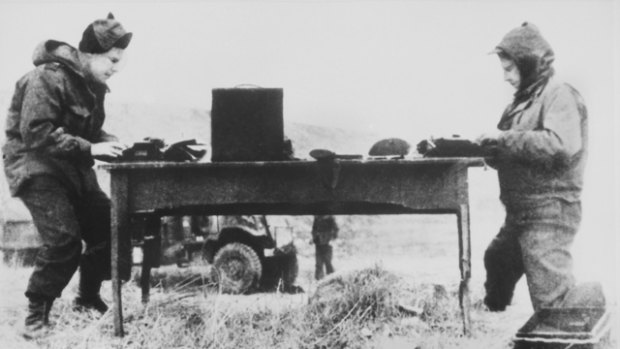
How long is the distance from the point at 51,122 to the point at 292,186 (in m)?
1.57

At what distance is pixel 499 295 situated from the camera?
4680 millimetres

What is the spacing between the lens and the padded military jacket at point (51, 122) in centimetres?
402

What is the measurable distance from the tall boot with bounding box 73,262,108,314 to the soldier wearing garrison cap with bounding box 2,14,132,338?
0.29 metres

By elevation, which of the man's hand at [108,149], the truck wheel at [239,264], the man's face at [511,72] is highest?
the man's face at [511,72]

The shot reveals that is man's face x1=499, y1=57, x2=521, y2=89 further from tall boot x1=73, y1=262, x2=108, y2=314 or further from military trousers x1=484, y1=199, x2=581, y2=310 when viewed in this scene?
tall boot x1=73, y1=262, x2=108, y2=314

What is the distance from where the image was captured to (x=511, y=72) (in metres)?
4.36

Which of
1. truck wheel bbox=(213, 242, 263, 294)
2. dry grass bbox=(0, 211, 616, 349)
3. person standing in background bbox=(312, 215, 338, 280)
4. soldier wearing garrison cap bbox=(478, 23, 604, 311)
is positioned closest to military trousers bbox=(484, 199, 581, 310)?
soldier wearing garrison cap bbox=(478, 23, 604, 311)

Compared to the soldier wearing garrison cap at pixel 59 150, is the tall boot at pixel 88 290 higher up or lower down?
lower down

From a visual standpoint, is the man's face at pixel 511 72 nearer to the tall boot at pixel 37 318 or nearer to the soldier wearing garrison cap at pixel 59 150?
the soldier wearing garrison cap at pixel 59 150

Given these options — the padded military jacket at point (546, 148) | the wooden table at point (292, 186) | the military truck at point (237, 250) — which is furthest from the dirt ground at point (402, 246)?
the wooden table at point (292, 186)

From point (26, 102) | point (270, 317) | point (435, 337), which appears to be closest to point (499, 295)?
point (435, 337)

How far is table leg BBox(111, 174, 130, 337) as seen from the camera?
396 cm

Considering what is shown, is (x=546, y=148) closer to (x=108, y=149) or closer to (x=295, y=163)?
(x=295, y=163)

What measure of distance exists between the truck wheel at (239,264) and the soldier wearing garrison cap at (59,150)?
3.83 metres
